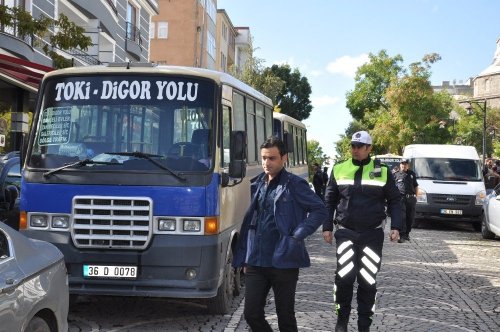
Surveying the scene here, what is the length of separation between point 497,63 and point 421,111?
86836mm

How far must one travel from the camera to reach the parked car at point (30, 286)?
3.96 meters

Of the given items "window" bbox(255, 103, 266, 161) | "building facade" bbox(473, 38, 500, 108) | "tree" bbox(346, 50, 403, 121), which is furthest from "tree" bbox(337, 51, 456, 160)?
"building facade" bbox(473, 38, 500, 108)

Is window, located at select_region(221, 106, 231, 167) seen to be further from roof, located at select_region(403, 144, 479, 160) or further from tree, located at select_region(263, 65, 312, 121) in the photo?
tree, located at select_region(263, 65, 312, 121)

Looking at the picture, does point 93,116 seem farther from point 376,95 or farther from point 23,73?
point 376,95

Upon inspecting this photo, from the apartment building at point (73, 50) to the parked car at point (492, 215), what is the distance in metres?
10.2

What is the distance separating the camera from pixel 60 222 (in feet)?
22.1

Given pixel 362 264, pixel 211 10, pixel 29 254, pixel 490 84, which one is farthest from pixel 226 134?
pixel 490 84

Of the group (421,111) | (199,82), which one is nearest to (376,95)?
(421,111)

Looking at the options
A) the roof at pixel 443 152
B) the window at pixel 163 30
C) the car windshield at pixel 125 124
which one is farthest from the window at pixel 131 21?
the car windshield at pixel 125 124

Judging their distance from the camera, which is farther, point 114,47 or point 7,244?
point 114,47

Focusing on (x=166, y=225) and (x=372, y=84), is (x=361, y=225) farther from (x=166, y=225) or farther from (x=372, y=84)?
(x=372, y=84)

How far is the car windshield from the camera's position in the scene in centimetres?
689

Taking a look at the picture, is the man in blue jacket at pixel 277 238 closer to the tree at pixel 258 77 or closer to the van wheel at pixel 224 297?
the van wheel at pixel 224 297

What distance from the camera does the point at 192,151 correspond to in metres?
6.93
